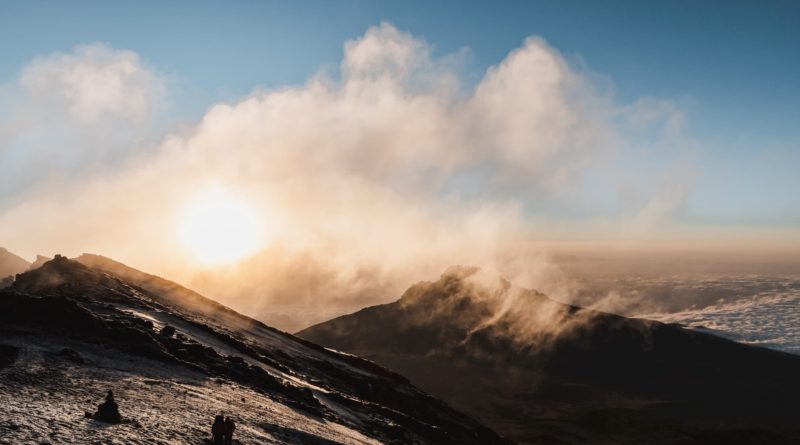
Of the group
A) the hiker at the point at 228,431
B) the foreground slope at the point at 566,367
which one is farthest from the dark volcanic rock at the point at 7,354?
the foreground slope at the point at 566,367

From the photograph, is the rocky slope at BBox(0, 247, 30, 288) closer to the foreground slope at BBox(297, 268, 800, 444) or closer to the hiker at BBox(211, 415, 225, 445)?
the foreground slope at BBox(297, 268, 800, 444)

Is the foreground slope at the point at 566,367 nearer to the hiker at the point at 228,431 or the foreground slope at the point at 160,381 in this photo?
the foreground slope at the point at 160,381

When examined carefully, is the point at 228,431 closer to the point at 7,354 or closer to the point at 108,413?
the point at 108,413

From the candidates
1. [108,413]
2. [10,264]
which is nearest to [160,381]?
[108,413]

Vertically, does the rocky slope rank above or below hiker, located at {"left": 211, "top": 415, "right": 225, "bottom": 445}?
above

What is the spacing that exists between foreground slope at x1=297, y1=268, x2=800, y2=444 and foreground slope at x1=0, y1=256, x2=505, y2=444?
113 feet

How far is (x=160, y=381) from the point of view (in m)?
27.8

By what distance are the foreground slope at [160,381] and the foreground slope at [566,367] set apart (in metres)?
34.3

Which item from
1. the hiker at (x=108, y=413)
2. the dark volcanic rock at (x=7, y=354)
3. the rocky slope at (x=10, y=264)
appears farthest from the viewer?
the rocky slope at (x=10, y=264)

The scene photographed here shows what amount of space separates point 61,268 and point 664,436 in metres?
80.7

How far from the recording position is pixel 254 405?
29500 millimetres

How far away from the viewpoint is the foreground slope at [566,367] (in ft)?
257

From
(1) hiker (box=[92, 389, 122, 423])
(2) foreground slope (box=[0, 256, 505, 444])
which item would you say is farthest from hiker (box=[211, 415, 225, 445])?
(1) hiker (box=[92, 389, 122, 423])

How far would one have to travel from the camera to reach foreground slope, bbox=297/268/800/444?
7825 cm
